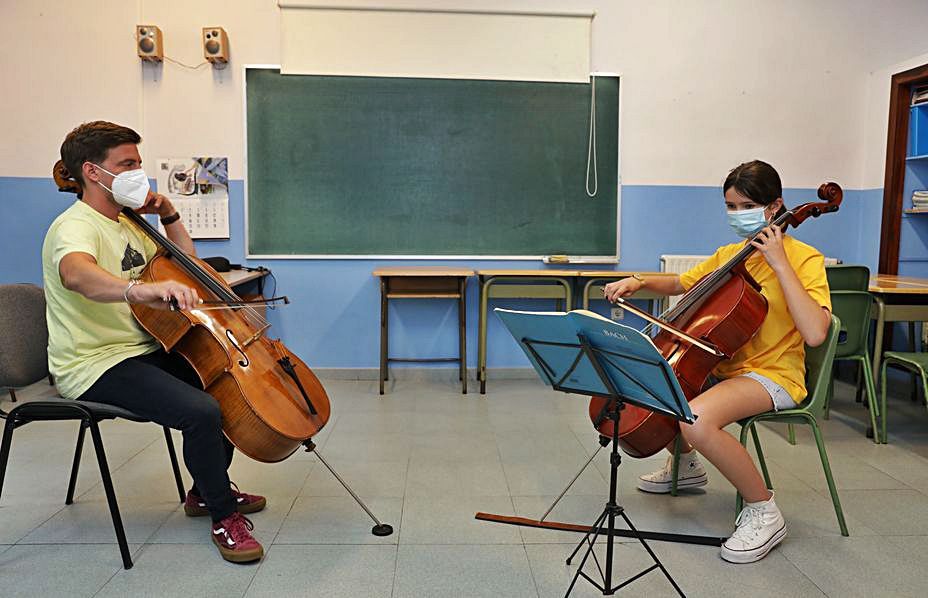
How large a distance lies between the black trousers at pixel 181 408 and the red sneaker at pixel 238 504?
289 mm

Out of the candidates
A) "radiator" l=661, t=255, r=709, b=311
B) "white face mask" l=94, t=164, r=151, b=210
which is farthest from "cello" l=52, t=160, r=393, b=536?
"radiator" l=661, t=255, r=709, b=311

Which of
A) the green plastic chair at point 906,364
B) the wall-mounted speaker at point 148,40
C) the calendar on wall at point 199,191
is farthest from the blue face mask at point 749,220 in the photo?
the wall-mounted speaker at point 148,40

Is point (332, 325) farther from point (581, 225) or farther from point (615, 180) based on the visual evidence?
point (615, 180)

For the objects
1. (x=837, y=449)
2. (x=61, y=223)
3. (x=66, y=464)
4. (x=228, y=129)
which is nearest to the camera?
(x=61, y=223)

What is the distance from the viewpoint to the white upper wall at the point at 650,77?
171 inches

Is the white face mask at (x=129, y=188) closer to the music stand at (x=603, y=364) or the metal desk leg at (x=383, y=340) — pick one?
the music stand at (x=603, y=364)

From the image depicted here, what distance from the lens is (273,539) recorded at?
88.0 inches

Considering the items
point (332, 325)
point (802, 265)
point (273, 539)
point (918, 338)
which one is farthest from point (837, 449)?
point (332, 325)

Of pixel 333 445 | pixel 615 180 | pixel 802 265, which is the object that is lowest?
pixel 333 445

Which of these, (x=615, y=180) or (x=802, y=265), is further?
(x=615, y=180)

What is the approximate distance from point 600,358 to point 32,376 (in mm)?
1768

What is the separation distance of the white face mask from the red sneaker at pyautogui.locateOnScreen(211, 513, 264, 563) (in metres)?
1.01

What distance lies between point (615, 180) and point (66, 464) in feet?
11.6

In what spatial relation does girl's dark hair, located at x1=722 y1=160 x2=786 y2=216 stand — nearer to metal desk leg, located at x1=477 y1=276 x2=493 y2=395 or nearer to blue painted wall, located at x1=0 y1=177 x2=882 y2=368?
metal desk leg, located at x1=477 y1=276 x2=493 y2=395
